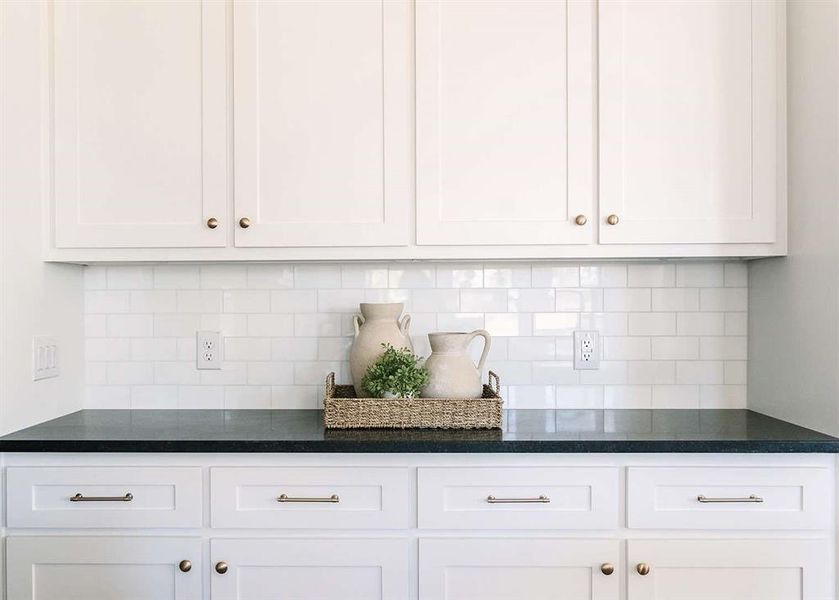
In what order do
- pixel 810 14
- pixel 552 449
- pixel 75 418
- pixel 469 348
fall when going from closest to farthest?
pixel 552 449
pixel 810 14
pixel 75 418
pixel 469 348

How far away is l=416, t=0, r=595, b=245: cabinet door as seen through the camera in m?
1.85

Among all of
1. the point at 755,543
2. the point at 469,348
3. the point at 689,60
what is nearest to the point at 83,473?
the point at 469,348

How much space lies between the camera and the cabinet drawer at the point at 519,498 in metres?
1.64

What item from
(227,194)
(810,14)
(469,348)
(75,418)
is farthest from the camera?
(469,348)

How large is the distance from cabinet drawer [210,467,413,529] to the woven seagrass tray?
162 mm

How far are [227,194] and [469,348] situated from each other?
86 cm

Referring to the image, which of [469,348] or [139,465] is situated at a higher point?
[469,348]

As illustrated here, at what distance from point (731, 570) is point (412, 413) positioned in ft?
2.82

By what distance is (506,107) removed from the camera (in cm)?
185

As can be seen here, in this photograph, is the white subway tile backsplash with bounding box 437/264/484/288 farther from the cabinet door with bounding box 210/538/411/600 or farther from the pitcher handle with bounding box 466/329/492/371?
the cabinet door with bounding box 210/538/411/600

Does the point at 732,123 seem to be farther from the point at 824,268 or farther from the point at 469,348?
the point at 469,348

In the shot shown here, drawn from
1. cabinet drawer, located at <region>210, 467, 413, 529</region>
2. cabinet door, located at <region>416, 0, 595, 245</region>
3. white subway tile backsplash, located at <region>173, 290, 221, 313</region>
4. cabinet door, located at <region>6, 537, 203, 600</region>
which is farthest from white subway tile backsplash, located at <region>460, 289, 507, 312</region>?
cabinet door, located at <region>6, 537, 203, 600</region>

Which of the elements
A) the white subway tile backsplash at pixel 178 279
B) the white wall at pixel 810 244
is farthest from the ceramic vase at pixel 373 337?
the white wall at pixel 810 244

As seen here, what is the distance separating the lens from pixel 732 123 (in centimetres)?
185
